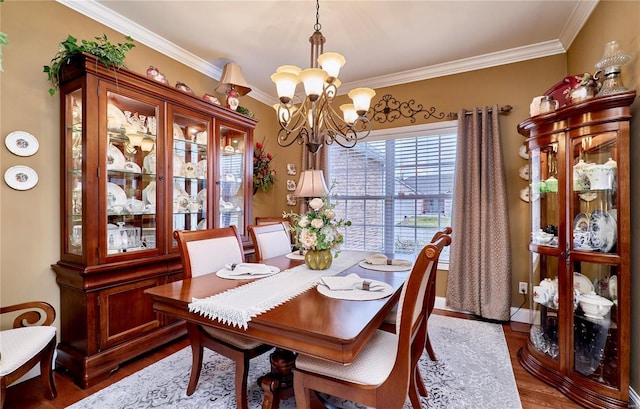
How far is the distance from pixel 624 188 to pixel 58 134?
3683mm

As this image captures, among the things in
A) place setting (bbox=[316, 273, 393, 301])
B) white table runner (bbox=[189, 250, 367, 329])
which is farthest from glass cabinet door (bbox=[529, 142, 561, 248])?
white table runner (bbox=[189, 250, 367, 329])

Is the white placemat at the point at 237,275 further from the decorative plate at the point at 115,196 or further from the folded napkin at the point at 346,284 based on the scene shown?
the decorative plate at the point at 115,196

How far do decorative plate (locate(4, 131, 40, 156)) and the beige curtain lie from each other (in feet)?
11.8

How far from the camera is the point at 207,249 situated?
78.1 inches

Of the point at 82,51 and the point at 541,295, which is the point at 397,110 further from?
the point at 82,51

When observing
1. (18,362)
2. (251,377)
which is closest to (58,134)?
(18,362)

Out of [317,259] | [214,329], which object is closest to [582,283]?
[317,259]

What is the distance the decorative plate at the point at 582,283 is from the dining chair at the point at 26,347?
128 inches

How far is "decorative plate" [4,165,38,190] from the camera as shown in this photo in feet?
6.32

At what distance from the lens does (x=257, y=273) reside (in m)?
1.81

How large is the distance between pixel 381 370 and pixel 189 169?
91.8 inches

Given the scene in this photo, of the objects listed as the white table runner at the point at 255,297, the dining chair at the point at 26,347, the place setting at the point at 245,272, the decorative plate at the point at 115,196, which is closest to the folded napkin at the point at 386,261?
the white table runner at the point at 255,297

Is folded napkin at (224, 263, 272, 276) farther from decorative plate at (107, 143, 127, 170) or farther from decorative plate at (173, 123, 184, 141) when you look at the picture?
decorative plate at (173, 123, 184, 141)

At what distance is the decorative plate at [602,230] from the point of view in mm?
1764
